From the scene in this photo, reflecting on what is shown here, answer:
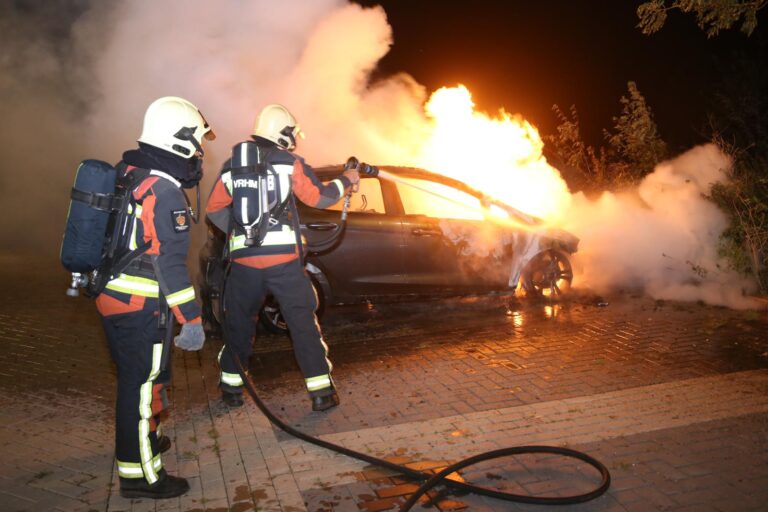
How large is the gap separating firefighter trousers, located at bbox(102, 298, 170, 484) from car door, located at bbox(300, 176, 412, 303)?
328cm

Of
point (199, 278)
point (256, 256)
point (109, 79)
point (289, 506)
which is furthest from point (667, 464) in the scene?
point (109, 79)

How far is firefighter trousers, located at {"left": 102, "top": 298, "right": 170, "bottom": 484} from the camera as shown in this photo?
3740mm

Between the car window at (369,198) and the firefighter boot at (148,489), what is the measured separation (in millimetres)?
3904

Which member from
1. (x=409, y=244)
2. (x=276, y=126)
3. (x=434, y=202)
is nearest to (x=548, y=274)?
(x=434, y=202)

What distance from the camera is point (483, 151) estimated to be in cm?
831

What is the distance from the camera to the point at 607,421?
15.4ft

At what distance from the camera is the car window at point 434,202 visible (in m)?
7.37

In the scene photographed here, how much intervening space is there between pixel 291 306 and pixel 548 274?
419 cm

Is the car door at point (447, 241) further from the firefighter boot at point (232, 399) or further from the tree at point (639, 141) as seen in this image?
the tree at point (639, 141)

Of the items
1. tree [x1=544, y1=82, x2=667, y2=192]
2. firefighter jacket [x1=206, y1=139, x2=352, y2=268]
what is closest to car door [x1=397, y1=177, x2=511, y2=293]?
firefighter jacket [x1=206, y1=139, x2=352, y2=268]

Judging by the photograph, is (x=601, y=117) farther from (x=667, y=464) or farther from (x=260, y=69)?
(x=667, y=464)

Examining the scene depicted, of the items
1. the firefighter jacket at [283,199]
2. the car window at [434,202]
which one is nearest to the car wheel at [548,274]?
the car window at [434,202]

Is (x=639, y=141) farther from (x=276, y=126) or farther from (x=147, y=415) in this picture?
(x=147, y=415)

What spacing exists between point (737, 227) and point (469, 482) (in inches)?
230
